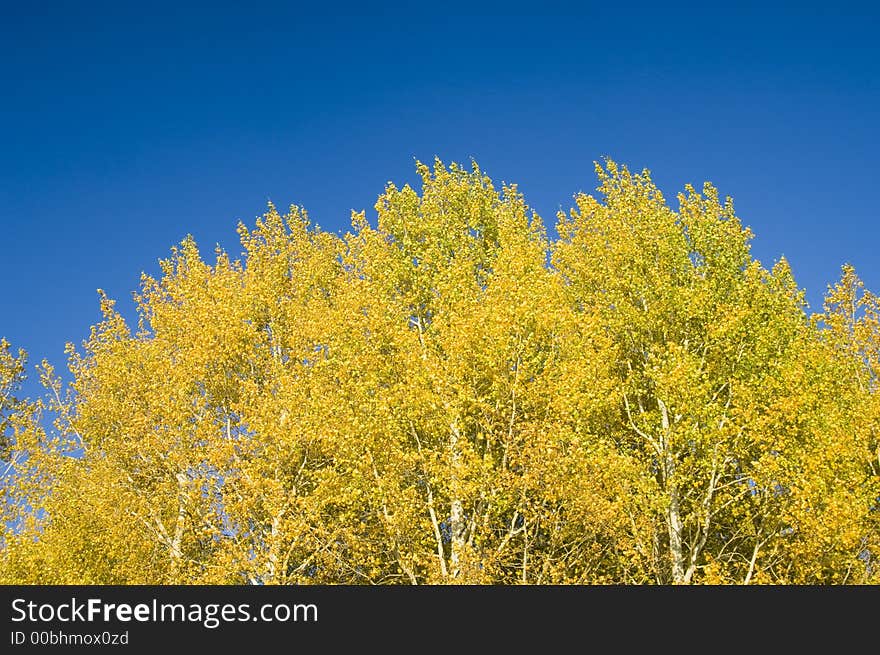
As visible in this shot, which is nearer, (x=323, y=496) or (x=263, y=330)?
(x=323, y=496)

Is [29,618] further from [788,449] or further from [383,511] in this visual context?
[788,449]

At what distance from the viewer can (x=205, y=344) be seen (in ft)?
86.9

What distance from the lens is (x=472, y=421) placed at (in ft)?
74.5

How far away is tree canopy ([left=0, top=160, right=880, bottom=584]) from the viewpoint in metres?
22.2

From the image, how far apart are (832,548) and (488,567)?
469 inches

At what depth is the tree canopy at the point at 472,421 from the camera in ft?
72.7

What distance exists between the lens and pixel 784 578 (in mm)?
24781

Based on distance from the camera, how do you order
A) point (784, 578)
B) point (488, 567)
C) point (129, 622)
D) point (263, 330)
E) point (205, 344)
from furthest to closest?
point (263, 330) < point (205, 344) < point (784, 578) < point (488, 567) < point (129, 622)

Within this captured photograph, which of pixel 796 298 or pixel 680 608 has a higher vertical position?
pixel 796 298

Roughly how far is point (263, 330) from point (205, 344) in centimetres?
307

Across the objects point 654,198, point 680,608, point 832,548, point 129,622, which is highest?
point 654,198

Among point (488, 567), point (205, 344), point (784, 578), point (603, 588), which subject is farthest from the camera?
point (205, 344)

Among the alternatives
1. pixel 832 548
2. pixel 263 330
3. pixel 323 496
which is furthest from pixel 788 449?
pixel 263 330

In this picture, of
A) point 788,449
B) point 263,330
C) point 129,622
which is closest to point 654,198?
point 788,449
